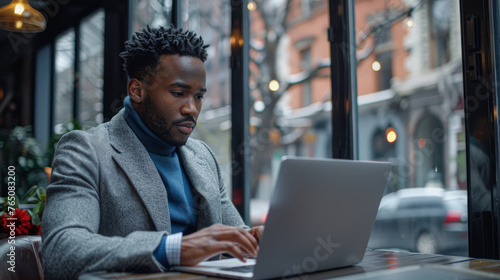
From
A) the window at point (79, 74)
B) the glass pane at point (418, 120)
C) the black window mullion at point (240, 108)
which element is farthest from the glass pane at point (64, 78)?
the glass pane at point (418, 120)

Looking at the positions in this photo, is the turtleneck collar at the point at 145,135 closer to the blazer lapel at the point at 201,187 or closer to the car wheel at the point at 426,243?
the blazer lapel at the point at 201,187

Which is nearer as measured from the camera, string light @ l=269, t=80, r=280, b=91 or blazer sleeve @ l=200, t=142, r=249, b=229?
blazer sleeve @ l=200, t=142, r=249, b=229

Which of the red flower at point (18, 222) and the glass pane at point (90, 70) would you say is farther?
the glass pane at point (90, 70)

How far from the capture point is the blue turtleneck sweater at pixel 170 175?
4.91 feet

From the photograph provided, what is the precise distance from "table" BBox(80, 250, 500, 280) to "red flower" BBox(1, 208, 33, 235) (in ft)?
3.00

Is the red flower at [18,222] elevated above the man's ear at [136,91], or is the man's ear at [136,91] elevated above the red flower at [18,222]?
the man's ear at [136,91]

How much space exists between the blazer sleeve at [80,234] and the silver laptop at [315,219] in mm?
117

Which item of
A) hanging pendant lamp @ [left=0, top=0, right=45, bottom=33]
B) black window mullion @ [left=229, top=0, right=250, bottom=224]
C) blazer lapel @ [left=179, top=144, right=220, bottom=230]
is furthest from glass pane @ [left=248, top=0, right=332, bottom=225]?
blazer lapel @ [left=179, top=144, right=220, bottom=230]

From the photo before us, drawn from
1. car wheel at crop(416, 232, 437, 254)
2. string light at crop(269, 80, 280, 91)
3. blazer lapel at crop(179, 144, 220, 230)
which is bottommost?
car wheel at crop(416, 232, 437, 254)

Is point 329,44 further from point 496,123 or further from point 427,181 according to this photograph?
point 427,181

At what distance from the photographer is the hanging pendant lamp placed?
10.7ft

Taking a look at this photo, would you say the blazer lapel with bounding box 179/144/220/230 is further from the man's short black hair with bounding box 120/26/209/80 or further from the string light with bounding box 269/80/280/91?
the string light with bounding box 269/80/280/91

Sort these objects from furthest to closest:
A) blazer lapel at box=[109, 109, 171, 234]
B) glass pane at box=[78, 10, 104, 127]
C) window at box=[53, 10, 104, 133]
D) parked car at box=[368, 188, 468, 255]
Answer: window at box=[53, 10, 104, 133] → glass pane at box=[78, 10, 104, 127] → parked car at box=[368, 188, 468, 255] → blazer lapel at box=[109, 109, 171, 234]

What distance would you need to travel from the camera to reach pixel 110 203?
133 centimetres
